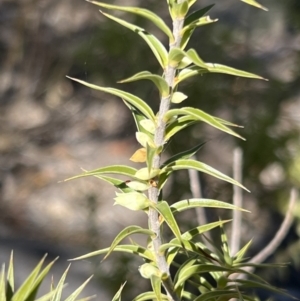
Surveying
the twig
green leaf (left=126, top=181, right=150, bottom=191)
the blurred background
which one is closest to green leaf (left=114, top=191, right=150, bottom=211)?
green leaf (left=126, top=181, right=150, bottom=191)

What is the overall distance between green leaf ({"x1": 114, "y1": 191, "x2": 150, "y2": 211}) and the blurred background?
2.37 ft

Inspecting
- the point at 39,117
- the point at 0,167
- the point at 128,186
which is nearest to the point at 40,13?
the point at 39,117

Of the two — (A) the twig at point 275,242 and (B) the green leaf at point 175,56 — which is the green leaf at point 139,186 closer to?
(B) the green leaf at point 175,56

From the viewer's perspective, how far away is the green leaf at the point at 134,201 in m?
0.26

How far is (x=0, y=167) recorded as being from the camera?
2.30 metres

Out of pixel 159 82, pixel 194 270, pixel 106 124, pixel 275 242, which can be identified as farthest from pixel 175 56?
pixel 106 124

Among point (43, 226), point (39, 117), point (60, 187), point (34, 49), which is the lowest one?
point (43, 226)

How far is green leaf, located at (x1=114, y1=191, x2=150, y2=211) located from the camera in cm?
26

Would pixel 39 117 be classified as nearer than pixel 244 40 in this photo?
No

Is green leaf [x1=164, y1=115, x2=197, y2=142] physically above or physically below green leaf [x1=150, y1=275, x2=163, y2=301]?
above

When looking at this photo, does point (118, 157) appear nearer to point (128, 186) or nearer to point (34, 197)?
point (34, 197)

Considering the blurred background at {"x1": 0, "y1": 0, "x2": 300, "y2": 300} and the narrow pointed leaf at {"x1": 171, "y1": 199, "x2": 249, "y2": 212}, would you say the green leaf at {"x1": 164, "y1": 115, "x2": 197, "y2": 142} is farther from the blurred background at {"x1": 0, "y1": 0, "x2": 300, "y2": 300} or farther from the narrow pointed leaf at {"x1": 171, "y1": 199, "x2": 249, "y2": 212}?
the blurred background at {"x1": 0, "y1": 0, "x2": 300, "y2": 300}

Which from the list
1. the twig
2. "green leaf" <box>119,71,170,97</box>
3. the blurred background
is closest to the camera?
"green leaf" <box>119,71,170,97</box>

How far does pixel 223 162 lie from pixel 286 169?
705 millimetres
